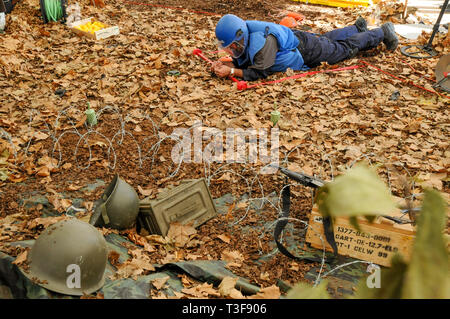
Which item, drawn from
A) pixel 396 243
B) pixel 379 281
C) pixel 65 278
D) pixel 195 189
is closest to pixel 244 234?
pixel 195 189

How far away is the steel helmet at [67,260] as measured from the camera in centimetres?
263

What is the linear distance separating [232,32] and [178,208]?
3991mm

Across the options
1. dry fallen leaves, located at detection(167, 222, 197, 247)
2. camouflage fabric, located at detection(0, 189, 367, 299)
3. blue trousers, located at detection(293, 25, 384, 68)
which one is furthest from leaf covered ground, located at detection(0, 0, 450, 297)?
blue trousers, located at detection(293, 25, 384, 68)

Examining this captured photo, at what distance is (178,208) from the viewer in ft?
12.7

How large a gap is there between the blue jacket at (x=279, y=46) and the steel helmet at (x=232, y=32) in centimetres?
18

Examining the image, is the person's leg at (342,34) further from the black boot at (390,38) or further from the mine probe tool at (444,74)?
the mine probe tool at (444,74)

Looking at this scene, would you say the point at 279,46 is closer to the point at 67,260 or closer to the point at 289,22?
the point at 289,22

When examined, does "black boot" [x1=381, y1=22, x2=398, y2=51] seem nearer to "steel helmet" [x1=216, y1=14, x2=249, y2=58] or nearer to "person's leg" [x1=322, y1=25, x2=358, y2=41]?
"person's leg" [x1=322, y1=25, x2=358, y2=41]

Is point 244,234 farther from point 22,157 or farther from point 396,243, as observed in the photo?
point 22,157

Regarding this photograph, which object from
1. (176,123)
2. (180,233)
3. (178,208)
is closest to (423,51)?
(176,123)

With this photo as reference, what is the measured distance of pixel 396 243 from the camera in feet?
10.4

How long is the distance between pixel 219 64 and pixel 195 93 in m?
1.03

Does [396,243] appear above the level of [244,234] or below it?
above

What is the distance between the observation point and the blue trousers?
7570 millimetres
